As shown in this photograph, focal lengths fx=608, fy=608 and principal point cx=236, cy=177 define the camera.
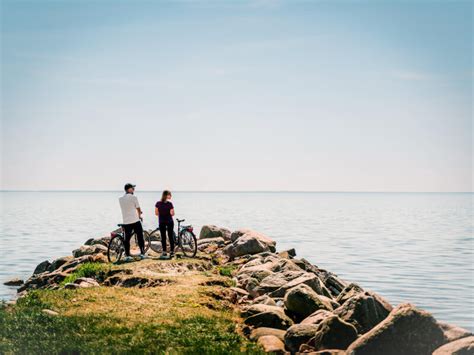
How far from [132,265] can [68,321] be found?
858 centimetres

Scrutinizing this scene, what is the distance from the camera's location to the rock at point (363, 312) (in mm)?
13383

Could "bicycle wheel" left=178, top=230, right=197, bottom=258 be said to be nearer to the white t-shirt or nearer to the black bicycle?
the black bicycle

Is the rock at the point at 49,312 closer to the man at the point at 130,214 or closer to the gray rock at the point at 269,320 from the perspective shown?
the gray rock at the point at 269,320

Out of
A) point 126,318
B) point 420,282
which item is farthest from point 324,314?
point 420,282

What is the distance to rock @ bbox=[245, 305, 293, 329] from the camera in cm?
1402

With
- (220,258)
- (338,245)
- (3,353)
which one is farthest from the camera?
(338,245)

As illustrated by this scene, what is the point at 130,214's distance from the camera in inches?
903

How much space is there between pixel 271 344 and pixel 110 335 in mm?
3256

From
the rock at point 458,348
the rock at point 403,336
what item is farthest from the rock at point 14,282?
the rock at point 458,348

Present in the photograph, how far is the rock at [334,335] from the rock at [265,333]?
0.96 m

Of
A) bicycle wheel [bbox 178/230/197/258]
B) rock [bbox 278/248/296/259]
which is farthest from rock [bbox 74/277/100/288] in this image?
rock [bbox 278/248/296/259]

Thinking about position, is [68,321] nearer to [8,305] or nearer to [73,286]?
[8,305]

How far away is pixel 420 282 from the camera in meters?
32.2

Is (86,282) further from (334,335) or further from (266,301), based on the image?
(334,335)
